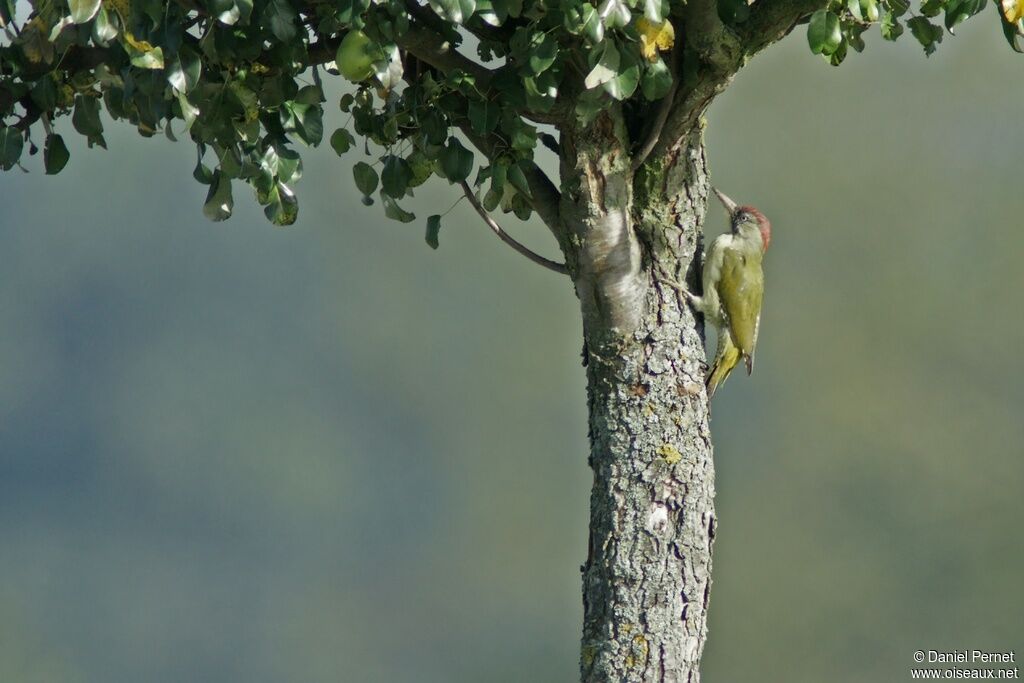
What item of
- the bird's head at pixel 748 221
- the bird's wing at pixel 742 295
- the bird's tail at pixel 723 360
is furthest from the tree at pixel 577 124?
the bird's head at pixel 748 221

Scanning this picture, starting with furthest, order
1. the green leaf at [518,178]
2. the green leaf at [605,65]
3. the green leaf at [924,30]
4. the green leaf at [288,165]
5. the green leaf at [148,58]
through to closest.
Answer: the green leaf at [924,30], the green leaf at [518,178], the green leaf at [288,165], the green leaf at [605,65], the green leaf at [148,58]

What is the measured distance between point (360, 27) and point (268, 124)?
14.6 inches

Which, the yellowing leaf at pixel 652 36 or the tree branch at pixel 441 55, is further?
the tree branch at pixel 441 55

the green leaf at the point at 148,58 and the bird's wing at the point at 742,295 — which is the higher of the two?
the bird's wing at the point at 742,295

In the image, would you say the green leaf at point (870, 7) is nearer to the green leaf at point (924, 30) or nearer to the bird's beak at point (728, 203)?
the green leaf at point (924, 30)

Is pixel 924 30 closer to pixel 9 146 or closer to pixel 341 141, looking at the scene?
pixel 341 141

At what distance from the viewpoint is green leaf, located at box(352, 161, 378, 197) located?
128 inches

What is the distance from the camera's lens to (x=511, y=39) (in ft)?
9.59

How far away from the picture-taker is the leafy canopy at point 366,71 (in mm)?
2629

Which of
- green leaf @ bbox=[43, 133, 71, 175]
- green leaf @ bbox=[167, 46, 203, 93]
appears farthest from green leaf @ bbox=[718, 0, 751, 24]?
green leaf @ bbox=[43, 133, 71, 175]

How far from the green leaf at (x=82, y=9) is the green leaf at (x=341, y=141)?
996mm

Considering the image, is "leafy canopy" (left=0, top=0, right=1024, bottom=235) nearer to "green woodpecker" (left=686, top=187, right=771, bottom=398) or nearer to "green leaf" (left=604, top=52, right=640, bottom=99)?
"green leaf" (left=604, top=52, right=640, bottom=99)

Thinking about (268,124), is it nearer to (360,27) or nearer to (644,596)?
(360,27)

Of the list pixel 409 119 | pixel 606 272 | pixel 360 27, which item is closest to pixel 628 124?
pixel 606 272
